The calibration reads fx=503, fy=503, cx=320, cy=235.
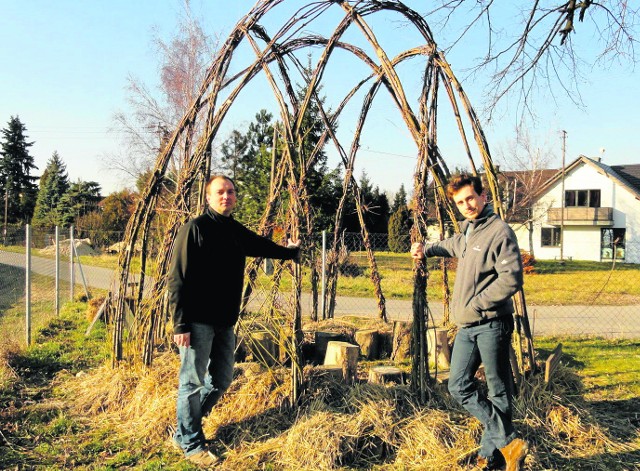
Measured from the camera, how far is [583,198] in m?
32.3

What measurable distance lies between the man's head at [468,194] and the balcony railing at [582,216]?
31344mm

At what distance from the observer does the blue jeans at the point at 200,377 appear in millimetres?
3219

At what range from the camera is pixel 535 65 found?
642cm

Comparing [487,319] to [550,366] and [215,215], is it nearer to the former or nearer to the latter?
[550,366]

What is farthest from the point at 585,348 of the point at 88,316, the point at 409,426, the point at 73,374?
the point at 88,316

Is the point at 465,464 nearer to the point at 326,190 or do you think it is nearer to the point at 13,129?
the point at 326,190

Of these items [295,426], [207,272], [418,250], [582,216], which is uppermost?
[582,216]

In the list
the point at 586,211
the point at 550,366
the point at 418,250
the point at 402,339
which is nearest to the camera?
the point at 418,250

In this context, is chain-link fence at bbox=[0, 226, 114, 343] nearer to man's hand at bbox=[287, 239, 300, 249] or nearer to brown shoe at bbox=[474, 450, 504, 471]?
man's hand at bbox=[287, 239, 300, 249]

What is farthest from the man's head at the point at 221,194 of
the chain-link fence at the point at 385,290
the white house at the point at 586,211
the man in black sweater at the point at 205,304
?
the white house at the point at 586,211

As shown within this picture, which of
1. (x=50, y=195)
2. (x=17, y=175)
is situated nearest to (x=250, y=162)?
(x=50, y=195)

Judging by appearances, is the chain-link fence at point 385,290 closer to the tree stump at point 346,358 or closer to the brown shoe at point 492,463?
the tree stump at point 346,358

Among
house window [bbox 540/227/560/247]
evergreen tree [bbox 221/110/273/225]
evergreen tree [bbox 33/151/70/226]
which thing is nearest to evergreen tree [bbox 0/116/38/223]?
evergreen tree [bbox 33/151/70/226]

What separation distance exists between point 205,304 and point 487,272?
1.73 metres
